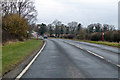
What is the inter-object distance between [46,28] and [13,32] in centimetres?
11661

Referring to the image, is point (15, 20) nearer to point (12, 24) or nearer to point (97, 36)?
point (12, 24)

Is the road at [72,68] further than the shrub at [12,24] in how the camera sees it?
No

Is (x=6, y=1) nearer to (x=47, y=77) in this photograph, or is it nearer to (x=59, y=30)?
(x=47, y=77)

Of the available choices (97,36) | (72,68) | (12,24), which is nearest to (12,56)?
(72,68)

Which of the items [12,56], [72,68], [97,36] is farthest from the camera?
[97,36]

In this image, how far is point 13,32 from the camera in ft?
112

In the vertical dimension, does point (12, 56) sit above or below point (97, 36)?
below

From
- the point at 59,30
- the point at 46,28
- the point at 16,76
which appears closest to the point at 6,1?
the point at 16,76

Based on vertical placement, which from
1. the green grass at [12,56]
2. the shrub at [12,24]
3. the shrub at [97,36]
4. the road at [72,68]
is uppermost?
the shrub at [12,24]

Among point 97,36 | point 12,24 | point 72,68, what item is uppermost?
point 12,24

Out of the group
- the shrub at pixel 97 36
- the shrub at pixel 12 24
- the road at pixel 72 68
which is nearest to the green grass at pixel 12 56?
the road at pixel 72 68

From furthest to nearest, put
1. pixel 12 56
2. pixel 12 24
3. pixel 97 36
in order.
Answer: pixel 97 36 → pixel 12 24 → pixel 12 56

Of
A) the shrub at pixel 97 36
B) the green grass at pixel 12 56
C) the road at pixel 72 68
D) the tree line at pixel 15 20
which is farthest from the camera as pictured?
the shrub at pixel 97 36

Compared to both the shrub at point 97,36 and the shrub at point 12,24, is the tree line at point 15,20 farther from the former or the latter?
the shrub at point 97,36
